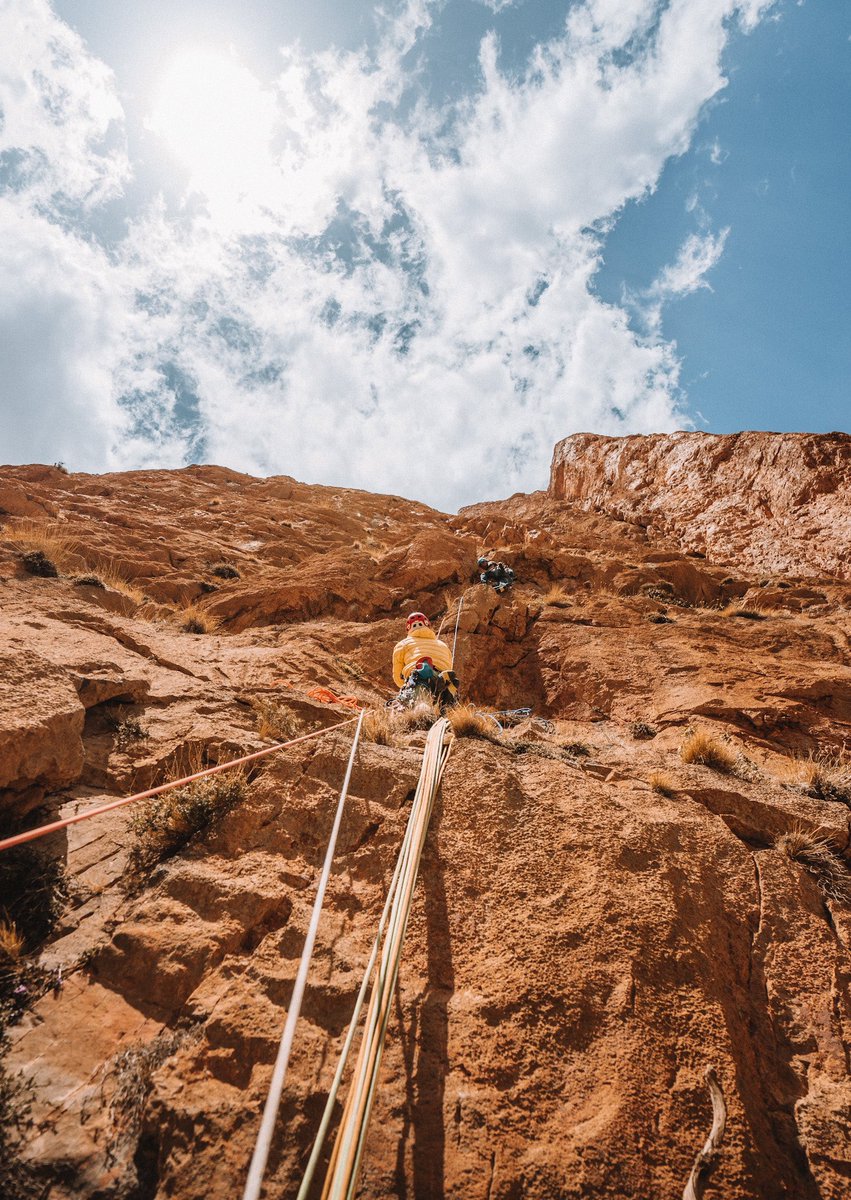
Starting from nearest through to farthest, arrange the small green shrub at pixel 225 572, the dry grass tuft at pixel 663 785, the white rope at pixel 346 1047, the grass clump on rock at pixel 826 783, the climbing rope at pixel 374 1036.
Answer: the white rope at pixel 346 1047, the climbing rope at pixel 374 1036, the dry grass tuft at pixel 663 785, the grass clump on rock at pixel 826 783, the small green shrub at pixel 225 572

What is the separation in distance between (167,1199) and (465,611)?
31.6ft

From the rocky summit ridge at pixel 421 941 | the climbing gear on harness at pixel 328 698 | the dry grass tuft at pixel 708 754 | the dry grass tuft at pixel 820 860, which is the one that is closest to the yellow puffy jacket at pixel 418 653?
the climbing gear on harness at pixel 328 698

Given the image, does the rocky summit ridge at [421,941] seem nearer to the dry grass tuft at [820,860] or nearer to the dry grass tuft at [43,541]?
the dry grass tuft at [820,860]

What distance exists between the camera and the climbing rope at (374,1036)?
1.64 m

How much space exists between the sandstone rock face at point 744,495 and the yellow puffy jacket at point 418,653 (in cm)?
1356

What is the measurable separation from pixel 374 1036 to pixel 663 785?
288 centimetres

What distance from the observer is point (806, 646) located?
9.51 meters

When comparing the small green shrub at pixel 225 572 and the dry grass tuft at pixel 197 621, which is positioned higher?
the small green shrub at pixel 225 572

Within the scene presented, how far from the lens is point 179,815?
3311 mm

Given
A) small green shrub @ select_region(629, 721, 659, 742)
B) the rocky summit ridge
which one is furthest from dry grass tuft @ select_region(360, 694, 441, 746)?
small green shrub @ select_region(629, 721, 659, 742)

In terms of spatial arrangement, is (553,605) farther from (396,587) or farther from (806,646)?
(806,646)

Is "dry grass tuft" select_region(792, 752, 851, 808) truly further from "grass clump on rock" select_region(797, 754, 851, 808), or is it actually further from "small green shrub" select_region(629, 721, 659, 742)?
"small green shrub" select_region(629, 721, 659, 742)

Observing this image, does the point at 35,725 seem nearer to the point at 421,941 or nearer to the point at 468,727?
the point at 421,941

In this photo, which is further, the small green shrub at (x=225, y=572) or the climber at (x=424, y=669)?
the small green shrub at (x=225, y=572)
